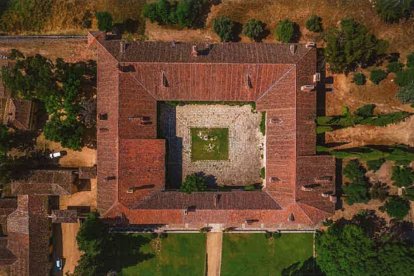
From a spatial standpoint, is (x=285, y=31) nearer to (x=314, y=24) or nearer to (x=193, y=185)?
(x=314, y=24)

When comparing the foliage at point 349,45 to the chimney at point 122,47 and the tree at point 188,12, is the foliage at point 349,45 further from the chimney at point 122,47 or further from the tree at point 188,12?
the chimney at point 122,47

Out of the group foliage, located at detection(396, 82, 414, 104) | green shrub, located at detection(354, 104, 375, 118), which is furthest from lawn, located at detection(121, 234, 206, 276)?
foliage, located at detection(396, 82, 414, 104)

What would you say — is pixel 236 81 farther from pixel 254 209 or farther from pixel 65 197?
pixel 65 197

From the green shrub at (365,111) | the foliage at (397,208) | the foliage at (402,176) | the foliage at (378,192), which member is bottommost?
the foliage at (397,208)

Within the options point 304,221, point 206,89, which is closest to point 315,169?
point 304,221

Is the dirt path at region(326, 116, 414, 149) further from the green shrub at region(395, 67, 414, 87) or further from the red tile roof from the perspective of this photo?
the red tile roof

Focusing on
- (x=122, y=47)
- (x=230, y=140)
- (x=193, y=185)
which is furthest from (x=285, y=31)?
(x=193, y=185)

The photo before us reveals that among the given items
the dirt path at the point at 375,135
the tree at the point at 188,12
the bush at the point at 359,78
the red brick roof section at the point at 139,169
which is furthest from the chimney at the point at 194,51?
the bush at the point at 359,78
